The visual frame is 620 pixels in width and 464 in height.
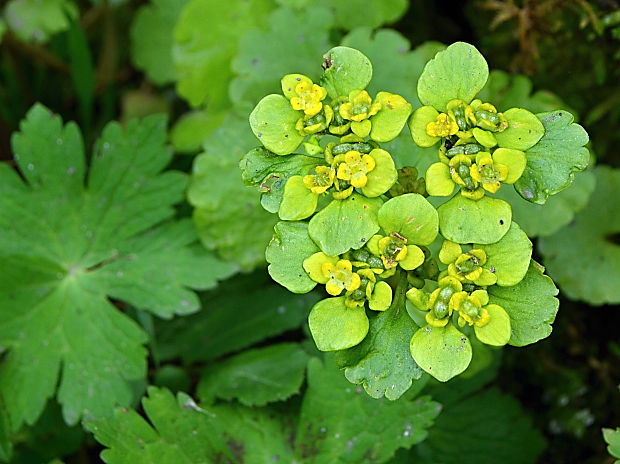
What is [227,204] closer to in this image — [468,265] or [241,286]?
[241,286]

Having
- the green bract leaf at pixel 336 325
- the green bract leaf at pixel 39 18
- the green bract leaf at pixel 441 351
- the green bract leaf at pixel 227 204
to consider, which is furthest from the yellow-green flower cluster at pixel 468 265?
the green bract leaf at pixel 39 18

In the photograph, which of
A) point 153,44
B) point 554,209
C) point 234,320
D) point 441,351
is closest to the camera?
point 441,351

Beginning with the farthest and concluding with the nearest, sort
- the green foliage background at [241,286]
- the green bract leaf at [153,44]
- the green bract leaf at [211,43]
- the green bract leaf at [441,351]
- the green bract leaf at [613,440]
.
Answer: the green bract leaf at [153,44]
the green bract leaf at [211,43]
the green foliage background at [241,286]
the green bract leaf at [613,440]
the green bract leaf at [441,351]

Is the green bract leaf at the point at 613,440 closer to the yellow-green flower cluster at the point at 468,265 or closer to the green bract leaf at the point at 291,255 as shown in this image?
the yellow-green flower cluster at the point at 468,265

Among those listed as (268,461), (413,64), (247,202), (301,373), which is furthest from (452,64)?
(268,461)

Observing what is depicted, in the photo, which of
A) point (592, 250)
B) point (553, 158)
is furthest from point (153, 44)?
point (553, 158)

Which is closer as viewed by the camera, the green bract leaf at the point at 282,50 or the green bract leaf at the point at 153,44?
the green bract leaf at the point at 282,50

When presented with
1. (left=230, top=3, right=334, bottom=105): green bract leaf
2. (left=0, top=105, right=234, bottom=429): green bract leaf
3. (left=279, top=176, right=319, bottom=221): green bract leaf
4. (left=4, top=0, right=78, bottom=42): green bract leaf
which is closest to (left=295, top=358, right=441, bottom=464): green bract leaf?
(left=0, top=105, right=234, bottom=429): green bract leaf
